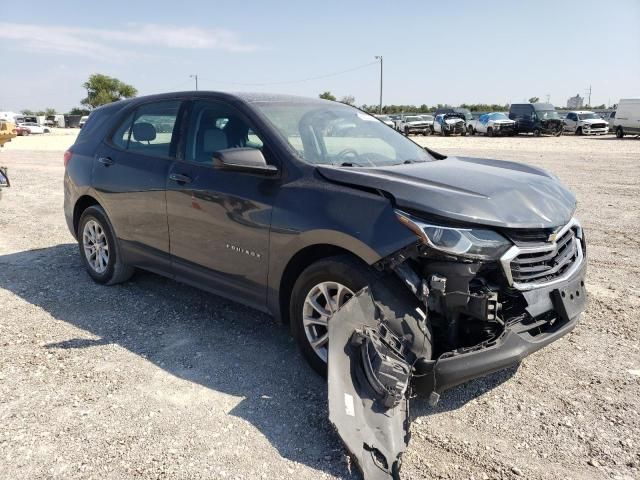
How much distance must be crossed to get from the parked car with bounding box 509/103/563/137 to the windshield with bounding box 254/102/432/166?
107 ft

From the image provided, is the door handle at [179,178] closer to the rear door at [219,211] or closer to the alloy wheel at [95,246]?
the rear door at [219,211]

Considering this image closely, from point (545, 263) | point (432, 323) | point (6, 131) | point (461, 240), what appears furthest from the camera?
point (6, 131)

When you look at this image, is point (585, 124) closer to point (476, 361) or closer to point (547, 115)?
point (547, 115)

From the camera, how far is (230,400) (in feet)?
10.9

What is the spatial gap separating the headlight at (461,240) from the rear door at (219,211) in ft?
3.68

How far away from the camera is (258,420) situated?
10.2 ft

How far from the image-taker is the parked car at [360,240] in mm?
2883

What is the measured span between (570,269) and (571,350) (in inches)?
36.3

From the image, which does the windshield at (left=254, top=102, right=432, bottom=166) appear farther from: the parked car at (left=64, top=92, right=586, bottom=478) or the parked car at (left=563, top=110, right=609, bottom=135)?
the parked car at (left=563, top=110, right=609, bottom=135)

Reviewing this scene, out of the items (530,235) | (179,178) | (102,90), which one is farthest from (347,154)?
(102,90)

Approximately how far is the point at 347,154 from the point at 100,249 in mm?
2881

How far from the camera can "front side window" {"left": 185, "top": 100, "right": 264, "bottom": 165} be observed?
13.3 feet

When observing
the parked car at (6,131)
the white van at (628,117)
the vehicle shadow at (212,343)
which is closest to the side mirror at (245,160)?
the vehicle shadow at (212,343)

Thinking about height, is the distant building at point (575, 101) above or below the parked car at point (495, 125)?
above
